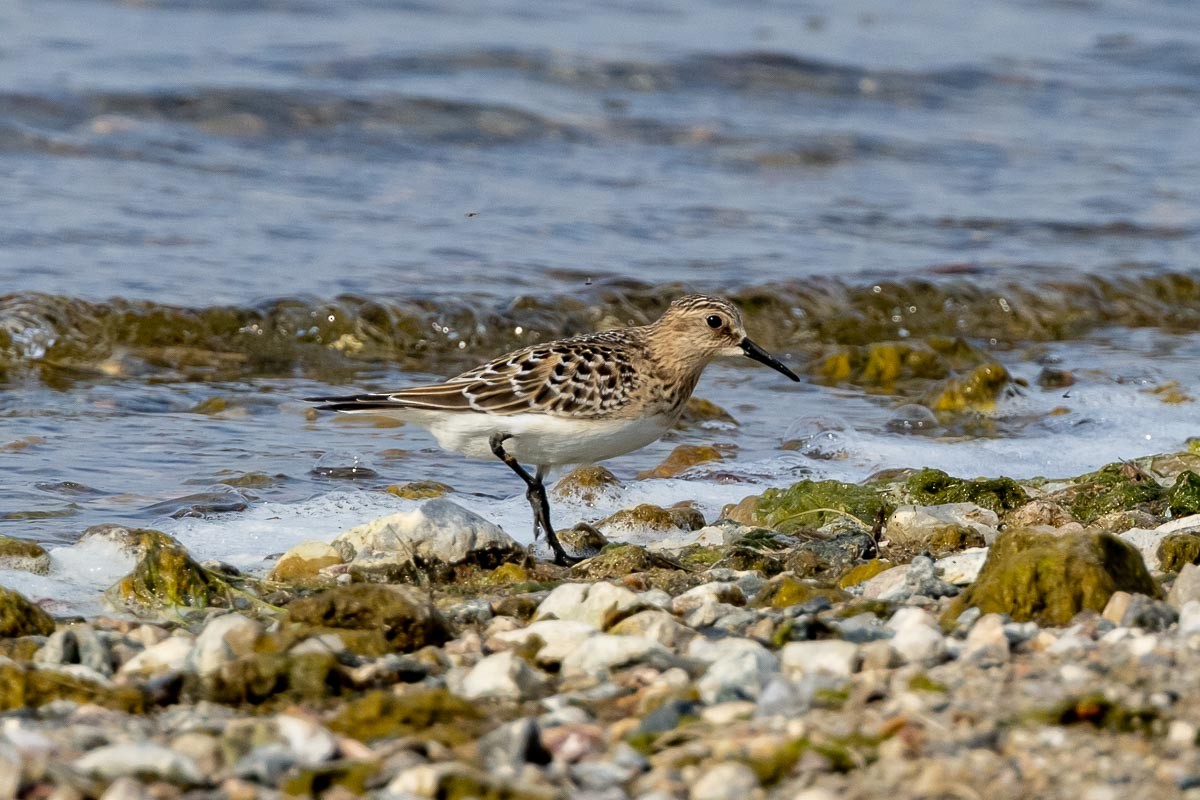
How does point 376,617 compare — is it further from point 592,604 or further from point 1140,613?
point 1140,613

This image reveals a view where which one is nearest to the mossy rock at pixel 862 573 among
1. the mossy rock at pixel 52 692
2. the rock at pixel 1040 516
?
the rock at pixel 1040 516

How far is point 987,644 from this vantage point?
13.0 ft

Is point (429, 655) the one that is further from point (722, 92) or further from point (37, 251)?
point (722, 92)

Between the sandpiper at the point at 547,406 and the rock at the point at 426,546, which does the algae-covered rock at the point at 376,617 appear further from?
the sandpiper at the point at 547,406

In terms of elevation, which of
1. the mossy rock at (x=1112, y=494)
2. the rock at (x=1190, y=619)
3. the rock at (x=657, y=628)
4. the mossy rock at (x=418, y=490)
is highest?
the rock at (x=1190, y=619)

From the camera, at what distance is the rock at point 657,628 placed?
4.31 meters

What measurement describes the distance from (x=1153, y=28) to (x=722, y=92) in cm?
792

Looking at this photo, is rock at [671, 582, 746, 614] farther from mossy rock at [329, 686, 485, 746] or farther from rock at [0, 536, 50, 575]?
rock at [0, 536, 50, 575]

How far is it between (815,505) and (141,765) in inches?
145

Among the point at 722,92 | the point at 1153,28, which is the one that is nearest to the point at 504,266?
the point at 722,92

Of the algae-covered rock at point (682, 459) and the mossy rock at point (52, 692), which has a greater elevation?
the mossy rock at point (52, 692)

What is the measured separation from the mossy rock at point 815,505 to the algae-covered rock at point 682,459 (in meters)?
0.96

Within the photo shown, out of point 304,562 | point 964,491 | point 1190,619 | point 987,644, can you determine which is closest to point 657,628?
point 987,644

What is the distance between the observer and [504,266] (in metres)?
11.7
